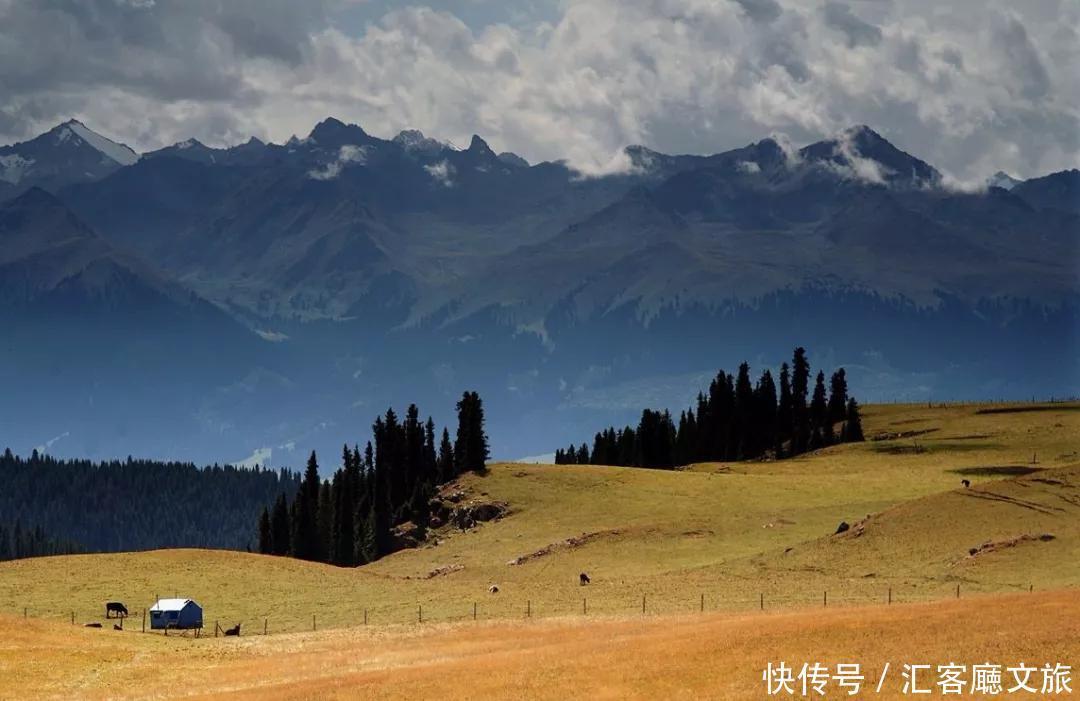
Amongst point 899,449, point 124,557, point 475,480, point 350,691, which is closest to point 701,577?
point 350,691

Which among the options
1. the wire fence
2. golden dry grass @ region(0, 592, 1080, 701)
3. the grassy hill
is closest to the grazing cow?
the wire fence

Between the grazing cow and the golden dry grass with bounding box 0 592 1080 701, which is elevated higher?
the grazing cow

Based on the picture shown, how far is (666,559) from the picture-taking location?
12575 cm

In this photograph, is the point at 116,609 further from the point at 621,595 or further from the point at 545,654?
the point at 545,654

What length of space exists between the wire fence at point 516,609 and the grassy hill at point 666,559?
332mm

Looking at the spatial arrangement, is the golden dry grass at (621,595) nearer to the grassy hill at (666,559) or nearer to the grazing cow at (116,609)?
the grassy hill at (666,559)

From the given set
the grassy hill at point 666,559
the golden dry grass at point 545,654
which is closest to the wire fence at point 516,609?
the grassy hill at point 666,559

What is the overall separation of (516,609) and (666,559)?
1182 inches

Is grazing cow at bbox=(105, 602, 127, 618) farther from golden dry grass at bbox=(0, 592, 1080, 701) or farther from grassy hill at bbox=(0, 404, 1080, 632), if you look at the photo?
golden dry grass at bbox=(0, 592, 1080, 701)

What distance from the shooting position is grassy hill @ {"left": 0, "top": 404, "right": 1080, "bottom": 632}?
99.4 m

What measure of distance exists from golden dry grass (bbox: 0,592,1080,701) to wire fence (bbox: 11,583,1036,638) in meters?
4.97

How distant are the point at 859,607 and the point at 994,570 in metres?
23.1

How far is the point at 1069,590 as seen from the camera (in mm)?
78125

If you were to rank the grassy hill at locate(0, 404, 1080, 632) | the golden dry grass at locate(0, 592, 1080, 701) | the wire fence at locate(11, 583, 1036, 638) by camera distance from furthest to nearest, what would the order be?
the grassy hill at locate(0, 404, 1080, 632) < the wire fence at locate(11, 583, 1036, 638) < the golden dry grass at locate(0, 592, 1080, 701)
